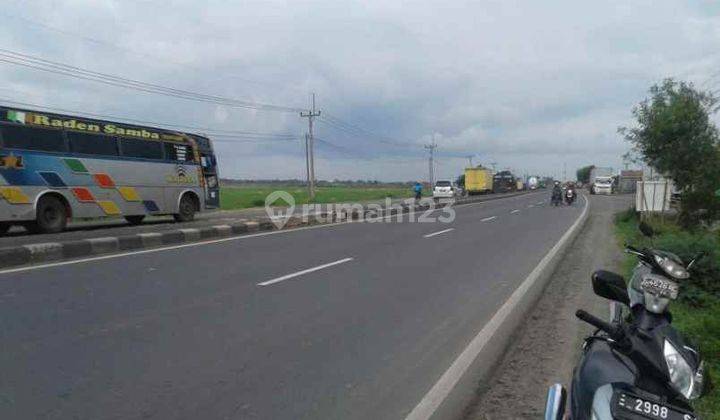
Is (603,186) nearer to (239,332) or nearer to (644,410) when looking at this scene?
(239,332)

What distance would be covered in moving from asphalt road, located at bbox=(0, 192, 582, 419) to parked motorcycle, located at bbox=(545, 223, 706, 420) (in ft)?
5.55

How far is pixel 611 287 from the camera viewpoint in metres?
3.10

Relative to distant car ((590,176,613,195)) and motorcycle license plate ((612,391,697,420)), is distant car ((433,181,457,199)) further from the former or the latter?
motorcycle license plate ((612,391,697,420))

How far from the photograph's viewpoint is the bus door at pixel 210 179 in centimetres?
2445

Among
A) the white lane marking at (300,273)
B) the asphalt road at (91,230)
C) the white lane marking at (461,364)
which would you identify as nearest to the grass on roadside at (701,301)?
the white lane marking at (461,364)

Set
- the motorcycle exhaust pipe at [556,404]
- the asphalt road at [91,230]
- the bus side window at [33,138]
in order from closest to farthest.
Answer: the motorcycle exhaust pipe at [556,404], the asphalt road at [91,230], the bus side window at [33,138]

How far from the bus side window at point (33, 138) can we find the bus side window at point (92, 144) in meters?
0.38

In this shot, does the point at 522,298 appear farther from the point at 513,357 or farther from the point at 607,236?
the point at 607,236

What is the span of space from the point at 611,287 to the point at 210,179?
22882 mm

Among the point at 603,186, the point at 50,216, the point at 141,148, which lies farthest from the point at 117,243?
the point at 603,186

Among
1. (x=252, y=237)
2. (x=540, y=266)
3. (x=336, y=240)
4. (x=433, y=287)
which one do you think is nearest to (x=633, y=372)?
(x=433, y=287)

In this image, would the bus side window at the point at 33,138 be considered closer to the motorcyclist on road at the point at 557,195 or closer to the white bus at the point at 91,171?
the white bus at the point at 91,171

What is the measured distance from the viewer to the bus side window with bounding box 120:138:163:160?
20.2m

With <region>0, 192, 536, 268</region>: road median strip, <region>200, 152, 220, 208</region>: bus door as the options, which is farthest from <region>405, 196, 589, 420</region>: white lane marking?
<region>200, 152, 220, 208</region>: bus door
